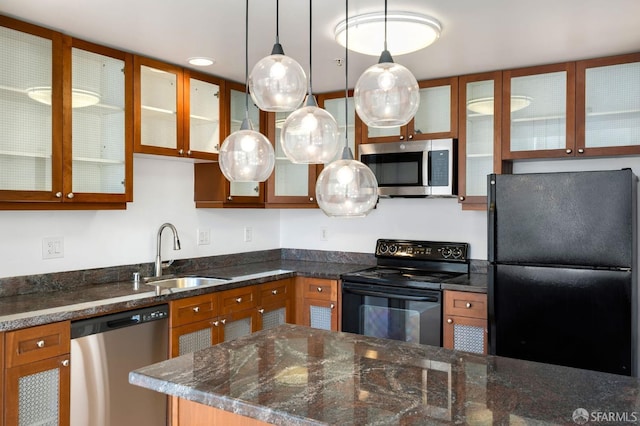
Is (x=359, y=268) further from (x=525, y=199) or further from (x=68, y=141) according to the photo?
(x=68, y=141)

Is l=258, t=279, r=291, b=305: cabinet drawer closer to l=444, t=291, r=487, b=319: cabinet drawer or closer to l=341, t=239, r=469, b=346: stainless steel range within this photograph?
l=341, t=239, r=469, b=346: stainless steel range

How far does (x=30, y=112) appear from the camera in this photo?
2.51 m

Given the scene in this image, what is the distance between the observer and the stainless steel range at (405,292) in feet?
10.7

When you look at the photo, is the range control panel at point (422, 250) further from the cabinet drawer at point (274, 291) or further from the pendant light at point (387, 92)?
the pendant light at point (387, 92)

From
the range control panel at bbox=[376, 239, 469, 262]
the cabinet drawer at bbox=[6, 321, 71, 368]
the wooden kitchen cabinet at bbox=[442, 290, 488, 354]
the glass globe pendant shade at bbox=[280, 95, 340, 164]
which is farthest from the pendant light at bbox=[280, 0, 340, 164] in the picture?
the range control panel at bbox=[376, 239, 469, 262]

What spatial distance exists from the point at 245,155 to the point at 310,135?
0.70ft

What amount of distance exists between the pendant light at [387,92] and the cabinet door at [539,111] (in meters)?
2.07

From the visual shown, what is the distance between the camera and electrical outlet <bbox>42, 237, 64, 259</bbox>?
9.24 ft

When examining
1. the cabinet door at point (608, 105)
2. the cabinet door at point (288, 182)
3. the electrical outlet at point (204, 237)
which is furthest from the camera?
the cabinet door at point (288, 182)

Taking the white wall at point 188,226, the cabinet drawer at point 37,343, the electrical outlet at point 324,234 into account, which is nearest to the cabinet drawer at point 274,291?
the white wall at point 188,226

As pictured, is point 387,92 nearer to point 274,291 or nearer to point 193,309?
point 193,309

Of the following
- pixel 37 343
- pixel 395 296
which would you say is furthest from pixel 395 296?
pixel 37 343

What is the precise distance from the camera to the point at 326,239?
4.41 meters

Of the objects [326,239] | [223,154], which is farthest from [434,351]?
[326,239]
